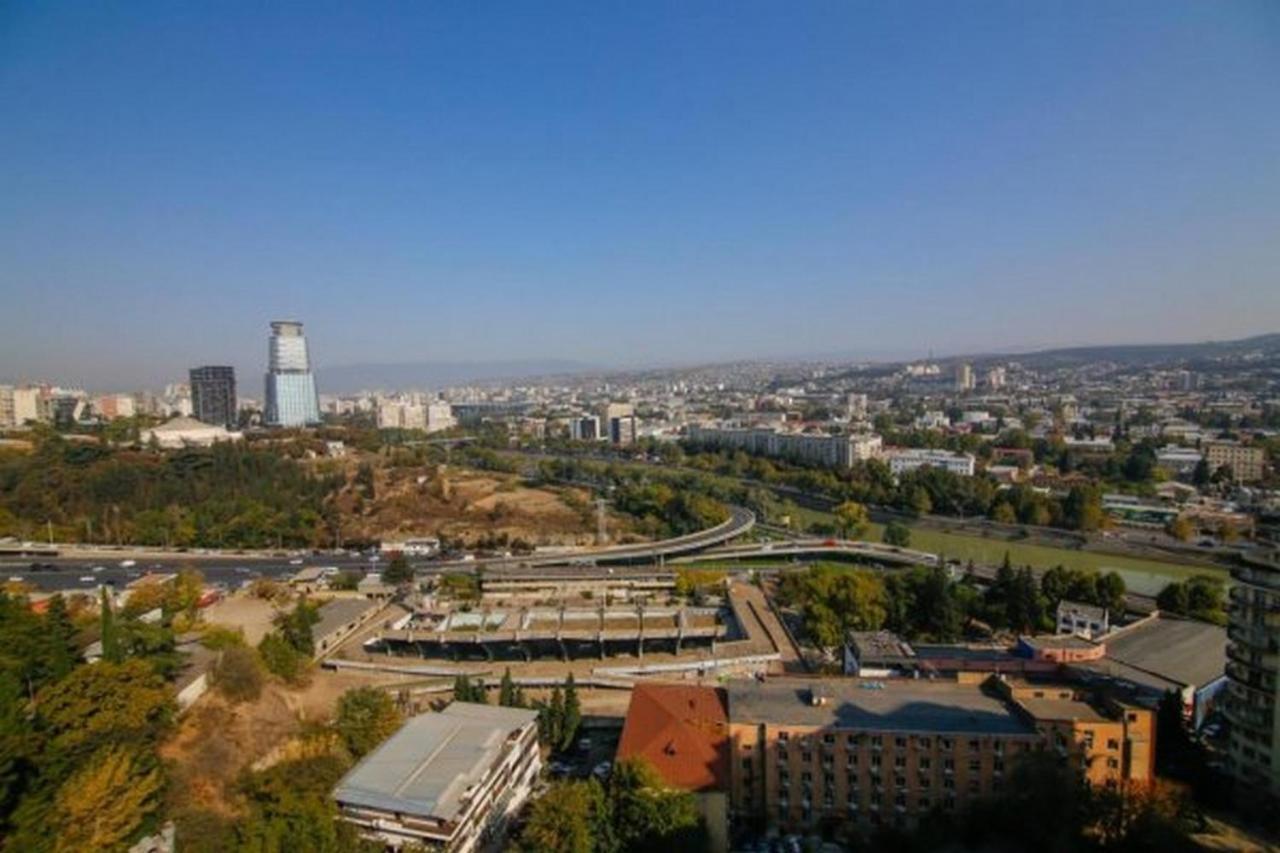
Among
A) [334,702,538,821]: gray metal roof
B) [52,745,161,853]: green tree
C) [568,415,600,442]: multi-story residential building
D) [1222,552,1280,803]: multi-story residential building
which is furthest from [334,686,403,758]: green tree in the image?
[568,415,600,442]: multi-story residential building

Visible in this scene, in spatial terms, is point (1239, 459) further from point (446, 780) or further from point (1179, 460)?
point (446, 780)

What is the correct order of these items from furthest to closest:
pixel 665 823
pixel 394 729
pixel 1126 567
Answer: pixel 1126 567, pixel 394 729, pixel 665 823

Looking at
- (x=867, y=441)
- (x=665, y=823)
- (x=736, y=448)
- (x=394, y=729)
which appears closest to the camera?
(x=665, y=823)

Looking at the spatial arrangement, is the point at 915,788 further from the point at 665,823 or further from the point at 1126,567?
the point at 1126,567

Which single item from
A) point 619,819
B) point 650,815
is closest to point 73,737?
point 619,819

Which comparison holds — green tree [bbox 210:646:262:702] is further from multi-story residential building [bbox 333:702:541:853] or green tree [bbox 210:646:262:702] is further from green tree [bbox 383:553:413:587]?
green tree [bbox 383:553:413:587]

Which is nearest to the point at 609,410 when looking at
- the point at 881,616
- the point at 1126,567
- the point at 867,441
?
the point at 867,441
